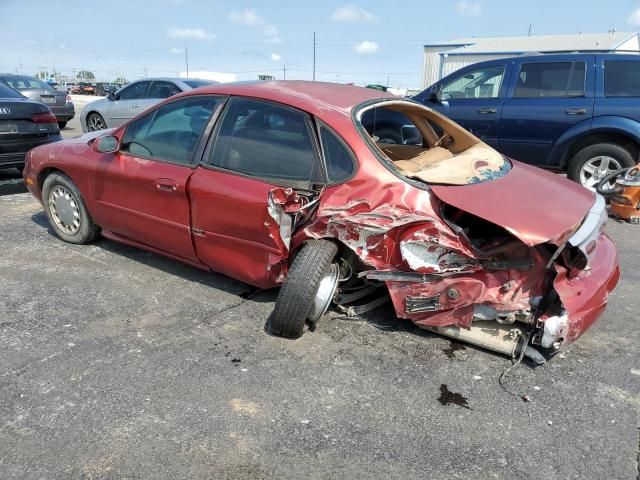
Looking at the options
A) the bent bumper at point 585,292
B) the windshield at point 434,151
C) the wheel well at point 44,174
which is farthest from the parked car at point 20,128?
the bent bumper at point 585,292

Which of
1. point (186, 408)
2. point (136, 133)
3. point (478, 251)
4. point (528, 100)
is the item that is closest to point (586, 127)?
point (528, 100)

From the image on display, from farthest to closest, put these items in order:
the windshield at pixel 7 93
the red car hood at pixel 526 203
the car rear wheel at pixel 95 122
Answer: the car rear wheel at pixel 95 122, the windshield at pixel 7 93, the red car hood at pixel 526 203

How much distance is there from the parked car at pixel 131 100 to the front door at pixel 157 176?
260 inches

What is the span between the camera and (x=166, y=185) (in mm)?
3777

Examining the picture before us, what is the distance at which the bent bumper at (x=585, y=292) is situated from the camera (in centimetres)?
294

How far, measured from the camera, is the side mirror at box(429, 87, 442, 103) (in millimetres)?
7602

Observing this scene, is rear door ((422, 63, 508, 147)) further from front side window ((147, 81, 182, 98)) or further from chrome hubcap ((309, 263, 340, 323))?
front side window ((147, 81, 182, 98))

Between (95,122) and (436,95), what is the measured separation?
26.2 feet

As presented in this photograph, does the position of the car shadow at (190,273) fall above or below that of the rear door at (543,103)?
below

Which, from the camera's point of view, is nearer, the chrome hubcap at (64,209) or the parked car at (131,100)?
the chrome hubcap at (64,209)

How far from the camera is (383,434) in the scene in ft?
8.14

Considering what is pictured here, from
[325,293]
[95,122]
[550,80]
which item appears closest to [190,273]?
[325,293]

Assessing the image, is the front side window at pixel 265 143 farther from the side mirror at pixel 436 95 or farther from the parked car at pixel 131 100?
the parked car at pixel 131 100

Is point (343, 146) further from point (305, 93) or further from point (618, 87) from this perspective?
point (618, 87)
